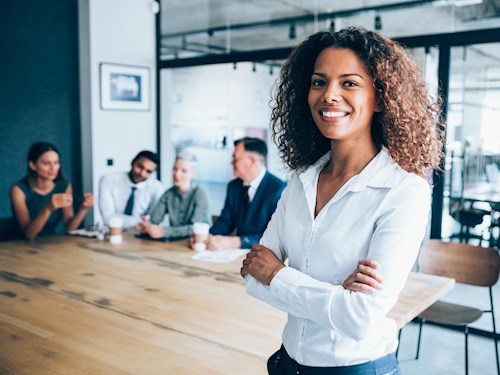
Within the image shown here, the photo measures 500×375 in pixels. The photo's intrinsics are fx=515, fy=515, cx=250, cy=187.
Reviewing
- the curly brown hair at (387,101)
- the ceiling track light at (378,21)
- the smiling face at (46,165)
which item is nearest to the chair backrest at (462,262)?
the ceiling track light at (378,21)

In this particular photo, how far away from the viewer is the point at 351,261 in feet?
3.73

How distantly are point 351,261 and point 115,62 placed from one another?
481 centimetres

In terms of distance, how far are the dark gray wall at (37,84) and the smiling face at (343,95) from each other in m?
4.12

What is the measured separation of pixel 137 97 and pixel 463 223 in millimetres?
3592

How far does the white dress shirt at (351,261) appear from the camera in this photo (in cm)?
108

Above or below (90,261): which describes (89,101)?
above

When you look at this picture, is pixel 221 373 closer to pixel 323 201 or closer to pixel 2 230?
pixel 323 201

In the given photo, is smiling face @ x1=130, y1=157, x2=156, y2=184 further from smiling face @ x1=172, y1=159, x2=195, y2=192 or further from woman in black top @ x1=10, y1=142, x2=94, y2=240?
woman in black top @ x1=10, y1=142, x2=94, y2=240

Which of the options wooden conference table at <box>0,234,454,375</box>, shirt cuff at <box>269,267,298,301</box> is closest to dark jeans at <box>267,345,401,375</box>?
shirt cuff at <box>269,267,298,301</box>

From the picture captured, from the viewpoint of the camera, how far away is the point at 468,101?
3758mm

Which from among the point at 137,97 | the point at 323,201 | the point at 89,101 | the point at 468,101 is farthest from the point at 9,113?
the point at 323,201

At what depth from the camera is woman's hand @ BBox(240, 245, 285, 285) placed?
1.25m

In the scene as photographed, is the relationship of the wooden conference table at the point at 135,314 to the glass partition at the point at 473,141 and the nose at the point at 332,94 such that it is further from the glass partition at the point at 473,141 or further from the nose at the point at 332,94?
the glass partition at the point at 473,141

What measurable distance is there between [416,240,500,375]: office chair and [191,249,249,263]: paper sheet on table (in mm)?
1147
